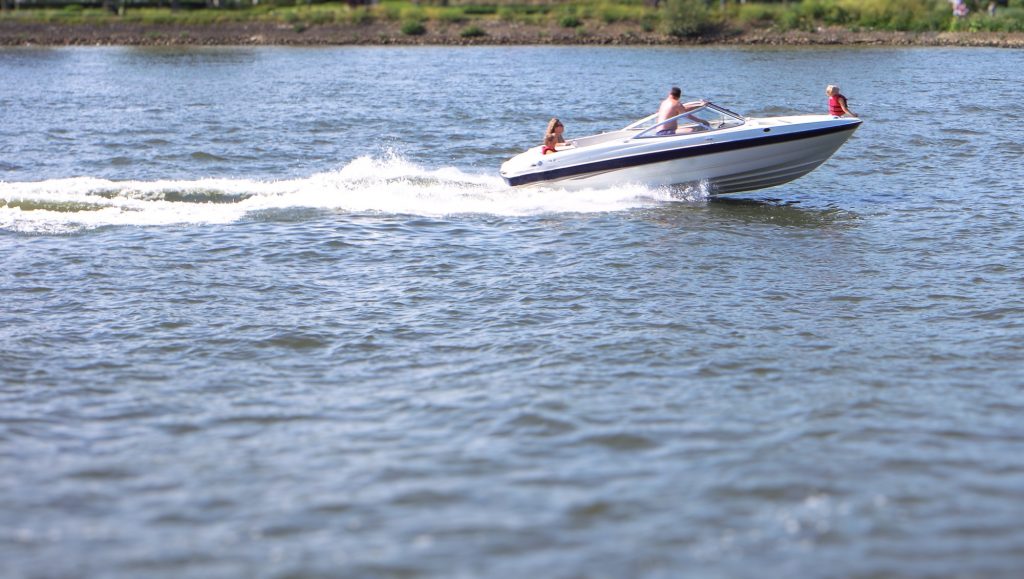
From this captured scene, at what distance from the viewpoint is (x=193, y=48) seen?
70.9 meters

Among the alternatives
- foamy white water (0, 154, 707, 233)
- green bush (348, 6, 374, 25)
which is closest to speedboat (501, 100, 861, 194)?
foamy white water (0, 154, 707, 233)

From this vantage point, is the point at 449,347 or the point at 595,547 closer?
the point at 595,547

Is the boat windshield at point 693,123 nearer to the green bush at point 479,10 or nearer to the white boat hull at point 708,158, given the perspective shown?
the white boat hull at point 708,158

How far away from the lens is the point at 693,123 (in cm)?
1939

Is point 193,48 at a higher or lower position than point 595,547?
higher

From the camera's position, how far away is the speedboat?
62.4 ft

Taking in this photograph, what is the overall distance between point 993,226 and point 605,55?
42.8 metres

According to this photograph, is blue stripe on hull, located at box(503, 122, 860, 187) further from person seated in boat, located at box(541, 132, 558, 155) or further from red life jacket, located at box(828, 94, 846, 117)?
red life jacket, located at box(828, 94, 846, 117)

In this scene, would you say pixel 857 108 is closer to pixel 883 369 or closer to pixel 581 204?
pixel 581 204

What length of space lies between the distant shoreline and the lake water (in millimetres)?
38753

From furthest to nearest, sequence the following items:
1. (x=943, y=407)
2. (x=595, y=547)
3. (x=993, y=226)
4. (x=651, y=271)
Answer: (x=993, y=226), (x=651, y=271), (x=943, y=407), (x=595, y=547)

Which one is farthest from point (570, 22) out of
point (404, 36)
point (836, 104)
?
point (836, 104)

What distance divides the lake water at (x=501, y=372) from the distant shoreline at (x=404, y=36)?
3875 centimetres

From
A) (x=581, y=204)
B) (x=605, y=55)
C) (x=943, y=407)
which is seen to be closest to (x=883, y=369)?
(x=943, y=407)
